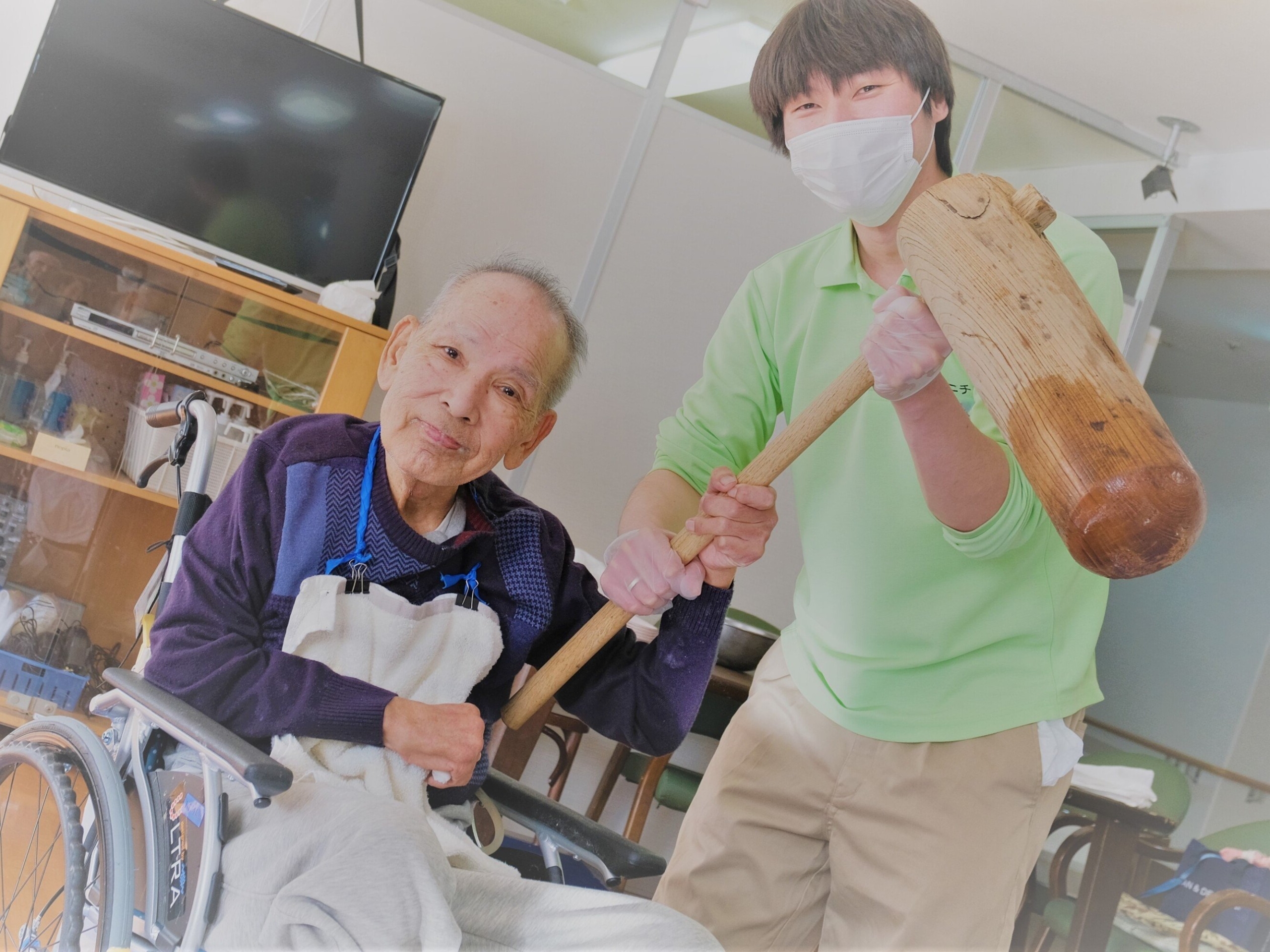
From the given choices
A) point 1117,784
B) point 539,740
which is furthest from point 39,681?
point 1117,784

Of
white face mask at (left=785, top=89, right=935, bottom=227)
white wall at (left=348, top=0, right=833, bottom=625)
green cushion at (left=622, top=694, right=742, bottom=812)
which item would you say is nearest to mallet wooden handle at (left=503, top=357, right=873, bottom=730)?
white face mask at (left=785, top=89, right=935, bottom=227)

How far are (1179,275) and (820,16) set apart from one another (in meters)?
2.95

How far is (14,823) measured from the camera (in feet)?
6.72

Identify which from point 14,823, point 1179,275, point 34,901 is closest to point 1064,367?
point 34,901

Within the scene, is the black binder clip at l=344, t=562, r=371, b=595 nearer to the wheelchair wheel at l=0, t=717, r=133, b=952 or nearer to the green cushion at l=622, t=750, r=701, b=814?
the wheelchair wheel at l=0, t=717, r=133, b=952

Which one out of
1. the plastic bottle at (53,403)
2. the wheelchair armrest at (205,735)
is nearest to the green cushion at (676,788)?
the plastic bottle at (53,403)

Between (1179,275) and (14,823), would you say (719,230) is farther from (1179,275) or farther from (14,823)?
(14,823)

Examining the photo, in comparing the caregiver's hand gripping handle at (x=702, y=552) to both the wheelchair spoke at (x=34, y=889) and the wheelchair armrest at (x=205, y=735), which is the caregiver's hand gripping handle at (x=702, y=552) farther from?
the wheelchair spoke at (x=34, y=889)

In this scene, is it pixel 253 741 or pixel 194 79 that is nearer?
pixel 253 741

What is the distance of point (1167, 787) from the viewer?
3.17m

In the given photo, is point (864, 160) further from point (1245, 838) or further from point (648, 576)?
point (1245, 838)

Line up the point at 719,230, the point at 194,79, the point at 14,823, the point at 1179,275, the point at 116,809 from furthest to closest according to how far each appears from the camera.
Answer: 1. the point at 1179,275
2. the point at 719,230
3. the point at 194,79
4. the point at 14,823
5. the point at 116,809

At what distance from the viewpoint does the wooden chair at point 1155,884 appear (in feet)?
8.84

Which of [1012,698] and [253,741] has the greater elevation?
[1012,698]
